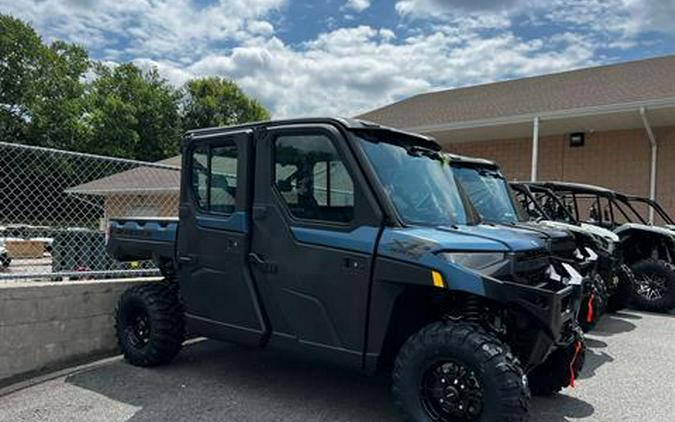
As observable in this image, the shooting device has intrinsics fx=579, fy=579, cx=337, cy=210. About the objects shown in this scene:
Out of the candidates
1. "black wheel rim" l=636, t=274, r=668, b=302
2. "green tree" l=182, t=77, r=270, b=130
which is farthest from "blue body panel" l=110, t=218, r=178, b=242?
"green tree" l=182, t=77, r=270, b=130

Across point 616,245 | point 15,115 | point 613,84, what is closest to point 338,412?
point 616,245

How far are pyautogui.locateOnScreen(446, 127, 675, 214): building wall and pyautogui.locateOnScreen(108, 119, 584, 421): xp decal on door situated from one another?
11.5 meters

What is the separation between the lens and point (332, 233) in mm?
3963

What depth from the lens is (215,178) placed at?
4766 millimetres

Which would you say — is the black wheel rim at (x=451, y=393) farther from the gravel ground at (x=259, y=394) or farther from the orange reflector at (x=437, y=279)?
the gravel ground at (x=259, y=394)

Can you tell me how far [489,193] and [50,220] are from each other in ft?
15.6

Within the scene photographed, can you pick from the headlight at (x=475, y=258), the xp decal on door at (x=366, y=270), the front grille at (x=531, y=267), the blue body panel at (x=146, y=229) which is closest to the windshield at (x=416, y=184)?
the xp decal on door at (x=366, y=270)

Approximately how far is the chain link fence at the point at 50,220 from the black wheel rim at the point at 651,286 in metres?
7.05

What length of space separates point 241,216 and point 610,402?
10.6ft

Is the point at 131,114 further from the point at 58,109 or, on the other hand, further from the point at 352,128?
the point at 352,128

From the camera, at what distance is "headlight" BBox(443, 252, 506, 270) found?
137 inches

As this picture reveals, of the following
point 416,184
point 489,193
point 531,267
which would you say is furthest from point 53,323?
point 489,193

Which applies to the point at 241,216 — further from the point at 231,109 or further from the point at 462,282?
the point at 231,109

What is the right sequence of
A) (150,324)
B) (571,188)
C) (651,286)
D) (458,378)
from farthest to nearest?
(651,286) → (571,188) → (150,324) → (458,378)
